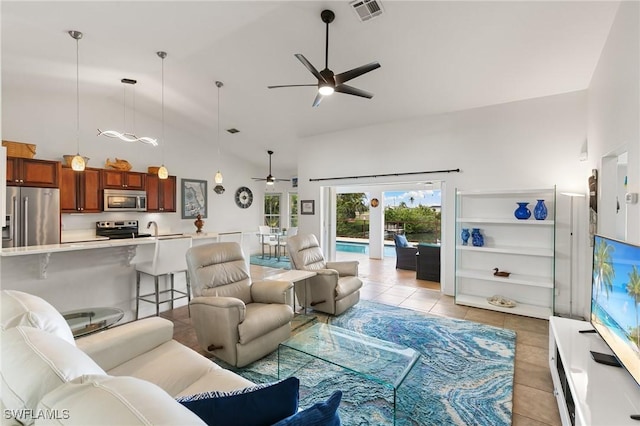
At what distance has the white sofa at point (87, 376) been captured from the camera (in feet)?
2.08

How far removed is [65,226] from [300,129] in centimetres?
467

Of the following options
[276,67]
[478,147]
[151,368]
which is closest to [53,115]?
[276,67]

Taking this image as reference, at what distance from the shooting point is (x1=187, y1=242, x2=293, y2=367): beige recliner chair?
2.46 metres

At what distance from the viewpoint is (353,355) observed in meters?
2.28

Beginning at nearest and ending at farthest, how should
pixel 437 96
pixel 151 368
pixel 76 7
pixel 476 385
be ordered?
pixel 151 368, pixel 476 385, pixel 76 7, pixel 437 96

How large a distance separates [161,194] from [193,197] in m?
0.84

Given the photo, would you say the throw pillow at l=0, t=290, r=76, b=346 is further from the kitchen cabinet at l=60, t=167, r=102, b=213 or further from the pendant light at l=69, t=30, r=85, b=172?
the kitchen cabinet at l=60, t=167, r=102, b=213

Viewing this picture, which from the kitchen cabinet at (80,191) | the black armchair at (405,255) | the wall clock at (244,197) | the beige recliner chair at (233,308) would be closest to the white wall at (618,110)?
the beige recliner chair at (233,308)

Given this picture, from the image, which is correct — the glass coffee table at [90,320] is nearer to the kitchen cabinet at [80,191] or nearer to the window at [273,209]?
the kitchen cabinet at [80,191]

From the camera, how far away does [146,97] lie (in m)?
5.55

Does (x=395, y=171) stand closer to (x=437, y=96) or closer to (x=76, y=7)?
(x=437, y=96)

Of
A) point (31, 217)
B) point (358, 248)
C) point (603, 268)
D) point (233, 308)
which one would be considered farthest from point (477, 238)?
point (31, 217)

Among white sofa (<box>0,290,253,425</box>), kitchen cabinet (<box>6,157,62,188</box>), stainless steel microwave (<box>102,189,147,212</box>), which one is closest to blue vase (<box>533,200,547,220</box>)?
white sofa (<box>0,290,253,425</box>)

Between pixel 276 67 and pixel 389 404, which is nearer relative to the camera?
pixel 389 404
